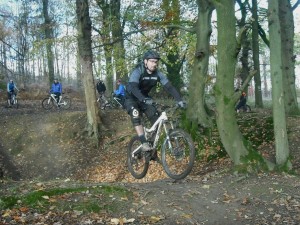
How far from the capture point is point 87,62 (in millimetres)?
15273

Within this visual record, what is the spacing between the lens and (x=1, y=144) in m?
16.4

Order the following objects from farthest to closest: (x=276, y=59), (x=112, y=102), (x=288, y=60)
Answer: (x=112, y=102) < (x=288, y=60) < (x=276, y=59)

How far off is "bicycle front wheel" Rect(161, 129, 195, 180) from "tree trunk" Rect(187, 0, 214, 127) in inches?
182

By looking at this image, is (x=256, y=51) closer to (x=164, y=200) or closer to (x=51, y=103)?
(x=51, y=103)

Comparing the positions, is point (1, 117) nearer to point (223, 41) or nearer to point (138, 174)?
point (138, 174)

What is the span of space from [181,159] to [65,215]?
8.78 feet

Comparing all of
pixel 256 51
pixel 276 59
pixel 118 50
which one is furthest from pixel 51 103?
pixel 276 59

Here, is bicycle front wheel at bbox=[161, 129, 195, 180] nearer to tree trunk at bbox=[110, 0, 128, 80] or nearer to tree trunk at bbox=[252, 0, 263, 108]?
tree trunk at bbox=[110, 0, 128, 80]

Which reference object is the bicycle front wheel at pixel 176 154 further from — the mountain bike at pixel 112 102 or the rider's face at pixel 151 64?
the mountain bike at pixel 112 102

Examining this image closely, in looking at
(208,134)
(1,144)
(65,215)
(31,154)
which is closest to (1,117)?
(1,144)

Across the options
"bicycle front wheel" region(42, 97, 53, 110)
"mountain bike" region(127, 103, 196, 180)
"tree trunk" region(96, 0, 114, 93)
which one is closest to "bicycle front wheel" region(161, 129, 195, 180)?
"mountain bike" region(127, 103, 196, 180)

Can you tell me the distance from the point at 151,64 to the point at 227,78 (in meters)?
1.72

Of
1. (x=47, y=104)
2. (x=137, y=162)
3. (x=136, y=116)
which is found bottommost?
(x=137, y=162)

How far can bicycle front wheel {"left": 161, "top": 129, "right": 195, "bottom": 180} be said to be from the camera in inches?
283
